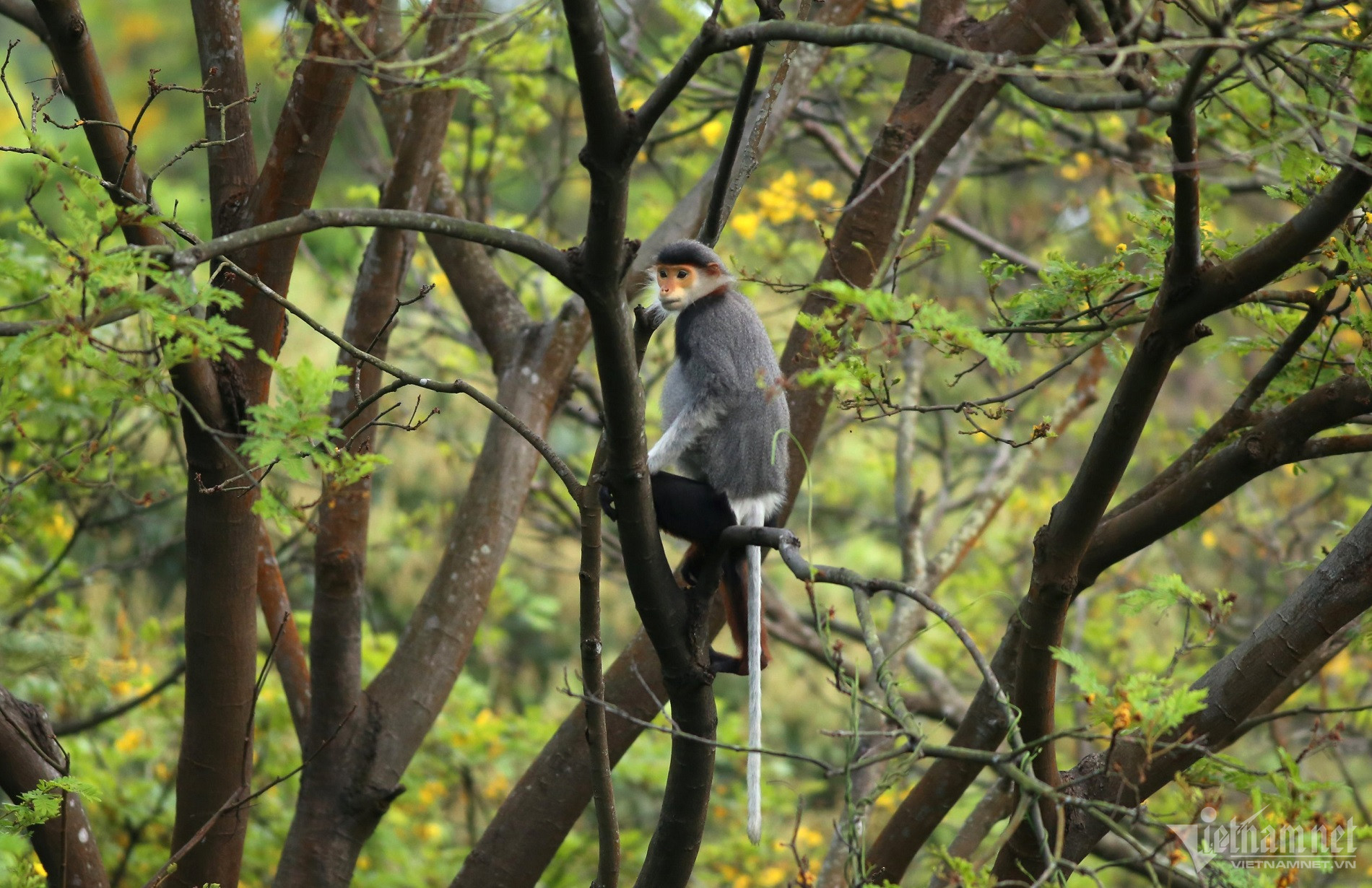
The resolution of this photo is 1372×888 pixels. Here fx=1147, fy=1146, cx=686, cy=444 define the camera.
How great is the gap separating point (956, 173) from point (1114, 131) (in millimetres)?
1972

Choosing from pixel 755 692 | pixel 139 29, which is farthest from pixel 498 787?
pixel 139 29

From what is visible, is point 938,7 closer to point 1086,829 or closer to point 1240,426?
point 1240,426

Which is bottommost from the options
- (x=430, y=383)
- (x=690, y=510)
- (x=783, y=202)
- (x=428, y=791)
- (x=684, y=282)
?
(x=430, y=383)

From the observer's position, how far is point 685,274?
338cm

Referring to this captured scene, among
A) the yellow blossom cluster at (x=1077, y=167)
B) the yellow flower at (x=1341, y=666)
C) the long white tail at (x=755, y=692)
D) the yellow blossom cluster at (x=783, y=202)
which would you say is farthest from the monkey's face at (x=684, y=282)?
the yellow flower at (x=1341, y=666)

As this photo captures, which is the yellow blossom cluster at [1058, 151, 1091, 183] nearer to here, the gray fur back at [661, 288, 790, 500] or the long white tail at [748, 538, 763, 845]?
the gray fur back at [661, 288, 790, 500]

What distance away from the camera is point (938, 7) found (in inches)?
139

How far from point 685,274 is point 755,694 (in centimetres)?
134

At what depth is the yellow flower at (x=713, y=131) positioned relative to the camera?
5.61 m

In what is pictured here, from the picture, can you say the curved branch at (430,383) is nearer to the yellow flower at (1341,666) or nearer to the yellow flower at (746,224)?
the yellow flower at (746,224)

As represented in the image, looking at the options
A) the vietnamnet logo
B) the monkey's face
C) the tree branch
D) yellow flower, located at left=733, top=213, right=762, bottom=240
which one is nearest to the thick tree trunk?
the tree branch

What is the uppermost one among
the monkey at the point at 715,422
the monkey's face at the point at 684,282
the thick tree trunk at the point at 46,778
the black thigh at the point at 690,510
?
the monkey's face at the point at 684,282

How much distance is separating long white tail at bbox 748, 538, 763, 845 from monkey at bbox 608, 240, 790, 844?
0.75 ft

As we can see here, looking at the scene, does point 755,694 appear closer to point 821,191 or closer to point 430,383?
point 430,383
